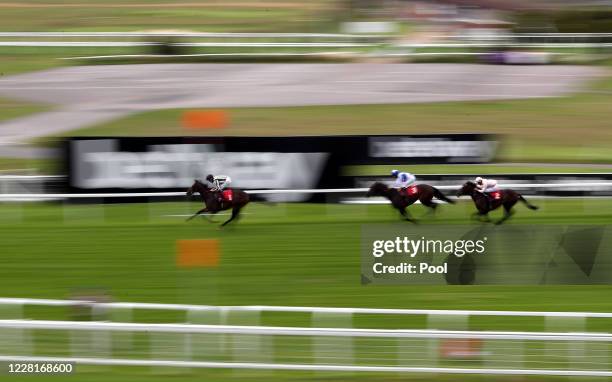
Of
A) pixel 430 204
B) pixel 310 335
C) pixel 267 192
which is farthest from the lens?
pixel 267 192

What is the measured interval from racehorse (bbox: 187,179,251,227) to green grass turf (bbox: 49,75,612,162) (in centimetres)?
680

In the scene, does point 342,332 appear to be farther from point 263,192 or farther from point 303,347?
point 263,192

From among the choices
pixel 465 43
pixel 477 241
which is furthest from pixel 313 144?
pixel 465 43

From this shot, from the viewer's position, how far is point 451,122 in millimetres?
20641

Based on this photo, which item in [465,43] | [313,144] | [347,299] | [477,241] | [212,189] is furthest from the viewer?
[465,43]

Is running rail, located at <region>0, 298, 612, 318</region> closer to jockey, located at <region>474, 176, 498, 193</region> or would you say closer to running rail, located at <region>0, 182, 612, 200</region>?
jockey, located at <region>474, 176, 498, 193</region>

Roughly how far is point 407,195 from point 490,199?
3.28ft

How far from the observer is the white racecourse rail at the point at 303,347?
301 inches

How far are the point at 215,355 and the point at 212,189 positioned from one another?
16.5 ft

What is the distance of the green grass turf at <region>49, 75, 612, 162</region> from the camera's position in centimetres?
1961

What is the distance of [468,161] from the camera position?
46.2 feet

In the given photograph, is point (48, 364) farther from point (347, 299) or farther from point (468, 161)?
point (468, 161)

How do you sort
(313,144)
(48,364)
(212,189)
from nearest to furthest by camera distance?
(48,364), (212,189), (313,144)

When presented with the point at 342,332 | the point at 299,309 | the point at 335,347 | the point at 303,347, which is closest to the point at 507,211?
the point at 303,347
